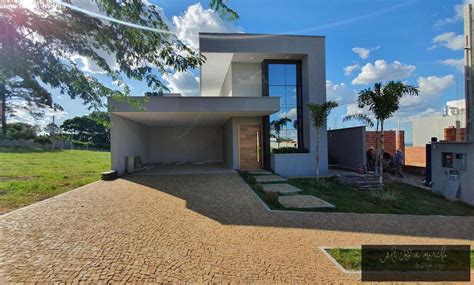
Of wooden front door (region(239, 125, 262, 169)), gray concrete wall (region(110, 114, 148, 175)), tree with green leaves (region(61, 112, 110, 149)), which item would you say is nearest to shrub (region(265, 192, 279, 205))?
wooden front door (region(239, 125, 262, 169))

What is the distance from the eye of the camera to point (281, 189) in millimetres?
9156

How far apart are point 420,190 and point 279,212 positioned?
24.9ft

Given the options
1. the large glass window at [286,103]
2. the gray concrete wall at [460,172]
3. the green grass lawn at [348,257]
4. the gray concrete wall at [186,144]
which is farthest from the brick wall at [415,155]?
the green grass lawn at [348,257]

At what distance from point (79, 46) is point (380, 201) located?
28.8ft

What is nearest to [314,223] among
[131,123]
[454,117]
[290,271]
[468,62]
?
[290,271]

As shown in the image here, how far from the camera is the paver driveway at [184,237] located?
11.0 ft

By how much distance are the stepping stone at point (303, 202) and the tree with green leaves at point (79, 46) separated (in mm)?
4839

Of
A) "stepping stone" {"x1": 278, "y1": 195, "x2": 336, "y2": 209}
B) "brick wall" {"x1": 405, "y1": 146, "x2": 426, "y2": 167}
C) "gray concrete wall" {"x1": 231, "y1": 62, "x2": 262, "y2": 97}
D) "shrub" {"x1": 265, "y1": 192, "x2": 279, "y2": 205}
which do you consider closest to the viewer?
"stepping stone" {"x1": 278, "y1": 195, "x2": 336, "y2": 209}

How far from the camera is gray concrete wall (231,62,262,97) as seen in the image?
14.1 meters

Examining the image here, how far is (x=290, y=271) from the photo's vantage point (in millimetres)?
3396

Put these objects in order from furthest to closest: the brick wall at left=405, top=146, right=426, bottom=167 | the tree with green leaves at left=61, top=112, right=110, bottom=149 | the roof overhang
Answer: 1. the tree with green leaves at left=61, top=112, right=110, bottom=149
2. the brick wall at left=405, top=146, right=426, bottom=167
3. the roof overhang

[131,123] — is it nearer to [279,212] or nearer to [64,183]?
[64,183]

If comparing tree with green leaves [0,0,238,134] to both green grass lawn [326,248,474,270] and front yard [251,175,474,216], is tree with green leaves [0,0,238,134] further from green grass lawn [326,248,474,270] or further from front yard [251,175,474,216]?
front yard [251,175,474,216]

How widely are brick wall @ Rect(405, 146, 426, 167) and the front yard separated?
6.94m
